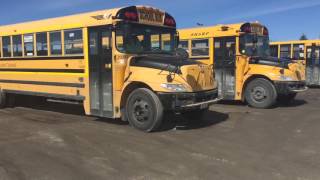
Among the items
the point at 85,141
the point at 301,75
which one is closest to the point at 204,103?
the point at 85,141

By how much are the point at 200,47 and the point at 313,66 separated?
840 centimetres

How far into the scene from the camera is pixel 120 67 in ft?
30.5

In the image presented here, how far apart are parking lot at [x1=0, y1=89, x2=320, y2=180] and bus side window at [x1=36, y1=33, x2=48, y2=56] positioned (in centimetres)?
169

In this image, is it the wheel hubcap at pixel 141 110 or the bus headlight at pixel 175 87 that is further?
the wheel hubcap at pixel 141 110

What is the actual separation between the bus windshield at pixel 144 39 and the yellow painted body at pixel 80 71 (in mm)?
151

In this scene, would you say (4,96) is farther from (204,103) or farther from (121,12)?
(204,103)

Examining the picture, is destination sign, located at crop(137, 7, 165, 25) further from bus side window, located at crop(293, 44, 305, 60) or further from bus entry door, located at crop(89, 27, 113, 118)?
bus side window, located at crop(293, 44, 305, 60)

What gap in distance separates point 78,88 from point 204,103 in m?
3.11

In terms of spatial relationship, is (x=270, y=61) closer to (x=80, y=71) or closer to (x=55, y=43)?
(x=80, y=71)

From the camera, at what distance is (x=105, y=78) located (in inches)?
378

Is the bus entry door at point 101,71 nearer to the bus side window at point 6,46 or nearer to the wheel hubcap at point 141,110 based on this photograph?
the wheel hubcap at point 141,110

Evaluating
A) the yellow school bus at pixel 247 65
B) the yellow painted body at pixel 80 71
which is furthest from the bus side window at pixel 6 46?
the yellow school bus at pixel 247 65

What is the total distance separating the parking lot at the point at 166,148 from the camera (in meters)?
6.01

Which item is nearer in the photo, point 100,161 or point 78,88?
point 100,161
